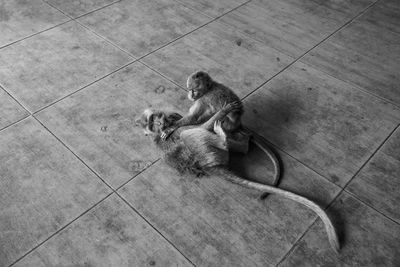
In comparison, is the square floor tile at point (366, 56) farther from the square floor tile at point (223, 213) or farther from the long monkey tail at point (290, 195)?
the long monkey tail at point (290, 195)

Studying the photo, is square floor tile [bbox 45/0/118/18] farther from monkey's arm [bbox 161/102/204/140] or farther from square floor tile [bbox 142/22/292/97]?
monkey's arm [bbox 161/102/204/140]

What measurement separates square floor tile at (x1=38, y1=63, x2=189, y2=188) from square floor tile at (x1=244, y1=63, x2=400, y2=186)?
3.47 feet

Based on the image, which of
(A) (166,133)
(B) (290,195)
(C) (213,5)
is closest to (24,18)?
(C) (213,5)

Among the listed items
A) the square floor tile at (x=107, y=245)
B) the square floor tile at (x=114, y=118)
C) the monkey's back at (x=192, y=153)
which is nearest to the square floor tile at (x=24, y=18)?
the square floor tile at (x=114, y=118)

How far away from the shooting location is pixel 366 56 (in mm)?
5535

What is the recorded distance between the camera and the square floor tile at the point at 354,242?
10.9 ft

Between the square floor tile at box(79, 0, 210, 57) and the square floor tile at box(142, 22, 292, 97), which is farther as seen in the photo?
the square floor tile at box(79, 0, 210, 57)

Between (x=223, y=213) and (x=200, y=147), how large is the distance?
677 millimetres

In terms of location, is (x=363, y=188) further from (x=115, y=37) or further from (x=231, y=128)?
(x=115, y=37)

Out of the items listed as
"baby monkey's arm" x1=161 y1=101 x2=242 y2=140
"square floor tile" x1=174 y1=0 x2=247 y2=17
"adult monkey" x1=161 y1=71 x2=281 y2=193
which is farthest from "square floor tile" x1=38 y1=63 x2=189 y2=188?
"square floor tile" x1=174 y1=0 x2=247 y2=17

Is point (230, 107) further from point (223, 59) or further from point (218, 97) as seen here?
point (223, 59)

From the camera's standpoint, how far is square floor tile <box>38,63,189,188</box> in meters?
4.02

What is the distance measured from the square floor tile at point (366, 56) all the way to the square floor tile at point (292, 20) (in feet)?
0.70

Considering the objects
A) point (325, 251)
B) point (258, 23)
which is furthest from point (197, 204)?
point (258, 23)
